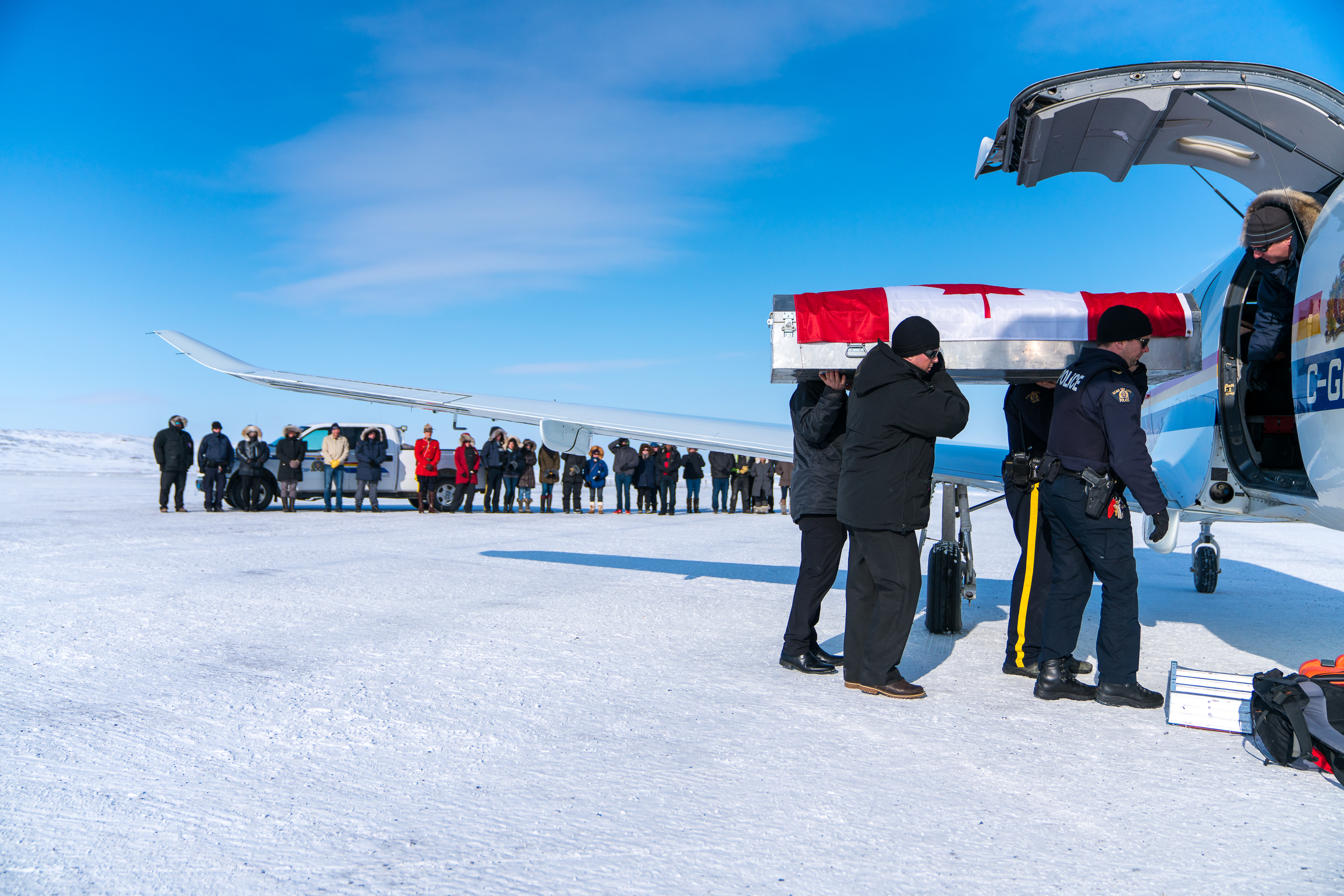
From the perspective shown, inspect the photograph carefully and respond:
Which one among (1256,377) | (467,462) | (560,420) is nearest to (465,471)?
(467,462)

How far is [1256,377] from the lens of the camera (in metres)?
5.28

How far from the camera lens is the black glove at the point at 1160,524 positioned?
14.2 feet

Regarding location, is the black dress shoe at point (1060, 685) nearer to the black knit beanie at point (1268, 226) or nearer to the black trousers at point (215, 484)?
the black knit beanie at point (1268, 226)

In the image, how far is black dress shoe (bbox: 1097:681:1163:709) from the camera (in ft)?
14.6

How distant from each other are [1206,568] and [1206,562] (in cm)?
11

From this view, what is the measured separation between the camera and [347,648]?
5504 millimetres

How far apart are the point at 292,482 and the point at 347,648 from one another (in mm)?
13731

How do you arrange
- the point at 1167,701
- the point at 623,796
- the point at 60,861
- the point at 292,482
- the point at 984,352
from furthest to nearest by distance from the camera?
1. the point at 292,482
2. the point at 984,352
3. the point at 1167,701
4. the point at 623,796
5. the point at 60,861

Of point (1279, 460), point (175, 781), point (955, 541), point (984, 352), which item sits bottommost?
point (175, 781)

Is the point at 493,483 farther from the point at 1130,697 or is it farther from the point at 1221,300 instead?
the point at 1130,697

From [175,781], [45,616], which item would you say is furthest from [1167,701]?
[45,616]

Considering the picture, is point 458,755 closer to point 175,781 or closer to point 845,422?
point 175,781

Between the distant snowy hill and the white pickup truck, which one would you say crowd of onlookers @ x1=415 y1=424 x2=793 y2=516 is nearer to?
the white pickup truck

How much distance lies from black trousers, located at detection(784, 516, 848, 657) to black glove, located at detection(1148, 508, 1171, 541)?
1.67m
